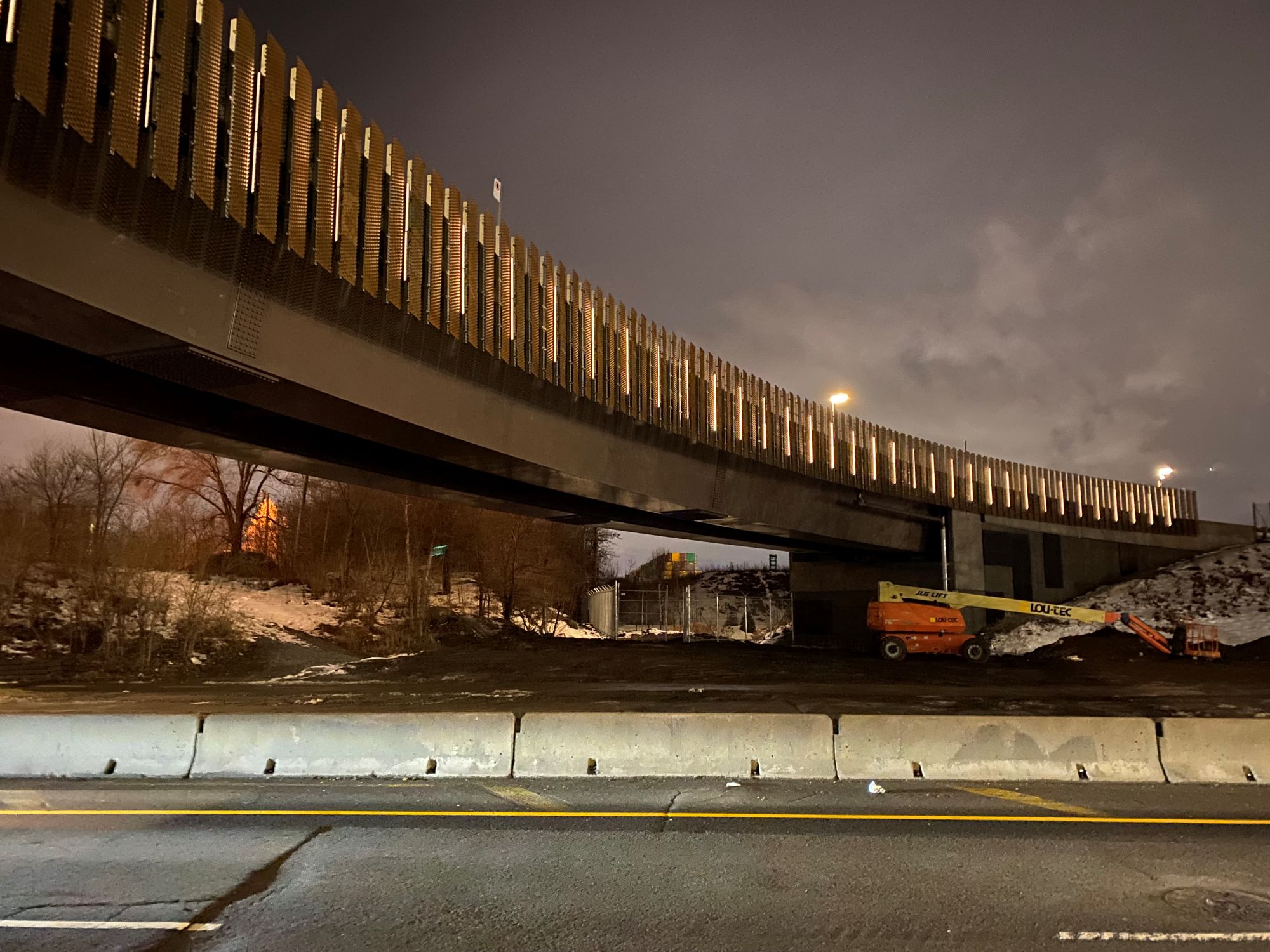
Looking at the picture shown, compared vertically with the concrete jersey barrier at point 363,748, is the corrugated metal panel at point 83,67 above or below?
above

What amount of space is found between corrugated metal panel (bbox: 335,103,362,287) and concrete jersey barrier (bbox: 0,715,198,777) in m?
5.52

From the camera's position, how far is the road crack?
487cm

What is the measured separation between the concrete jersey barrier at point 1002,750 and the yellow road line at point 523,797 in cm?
321

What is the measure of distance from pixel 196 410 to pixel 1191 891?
12133 mm

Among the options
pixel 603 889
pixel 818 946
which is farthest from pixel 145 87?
pixel 818 946

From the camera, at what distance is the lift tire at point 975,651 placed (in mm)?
26031

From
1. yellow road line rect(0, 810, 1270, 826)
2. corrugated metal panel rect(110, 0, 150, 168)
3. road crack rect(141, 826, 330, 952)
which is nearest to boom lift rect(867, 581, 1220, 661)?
yellow road line rect(0, 810, 1270, 826)

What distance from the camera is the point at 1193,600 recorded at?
3075 cm

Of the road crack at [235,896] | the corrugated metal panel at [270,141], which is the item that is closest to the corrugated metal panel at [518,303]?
the corrugated metal panel at [270,141]

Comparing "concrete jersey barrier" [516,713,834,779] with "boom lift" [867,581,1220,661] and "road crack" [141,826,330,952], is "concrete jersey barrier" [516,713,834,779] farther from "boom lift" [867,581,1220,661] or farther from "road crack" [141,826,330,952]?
"boom lift" [867,581,1220,661]

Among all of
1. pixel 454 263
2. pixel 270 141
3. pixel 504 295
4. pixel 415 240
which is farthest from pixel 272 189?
pixel 504 295

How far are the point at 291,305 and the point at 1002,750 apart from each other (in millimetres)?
9306

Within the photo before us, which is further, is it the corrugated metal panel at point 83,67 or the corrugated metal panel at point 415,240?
the corrugated metal panel at point 415,240

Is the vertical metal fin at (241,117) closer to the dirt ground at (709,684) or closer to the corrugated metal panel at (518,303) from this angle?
the corrugated metal panel at (518,303)
